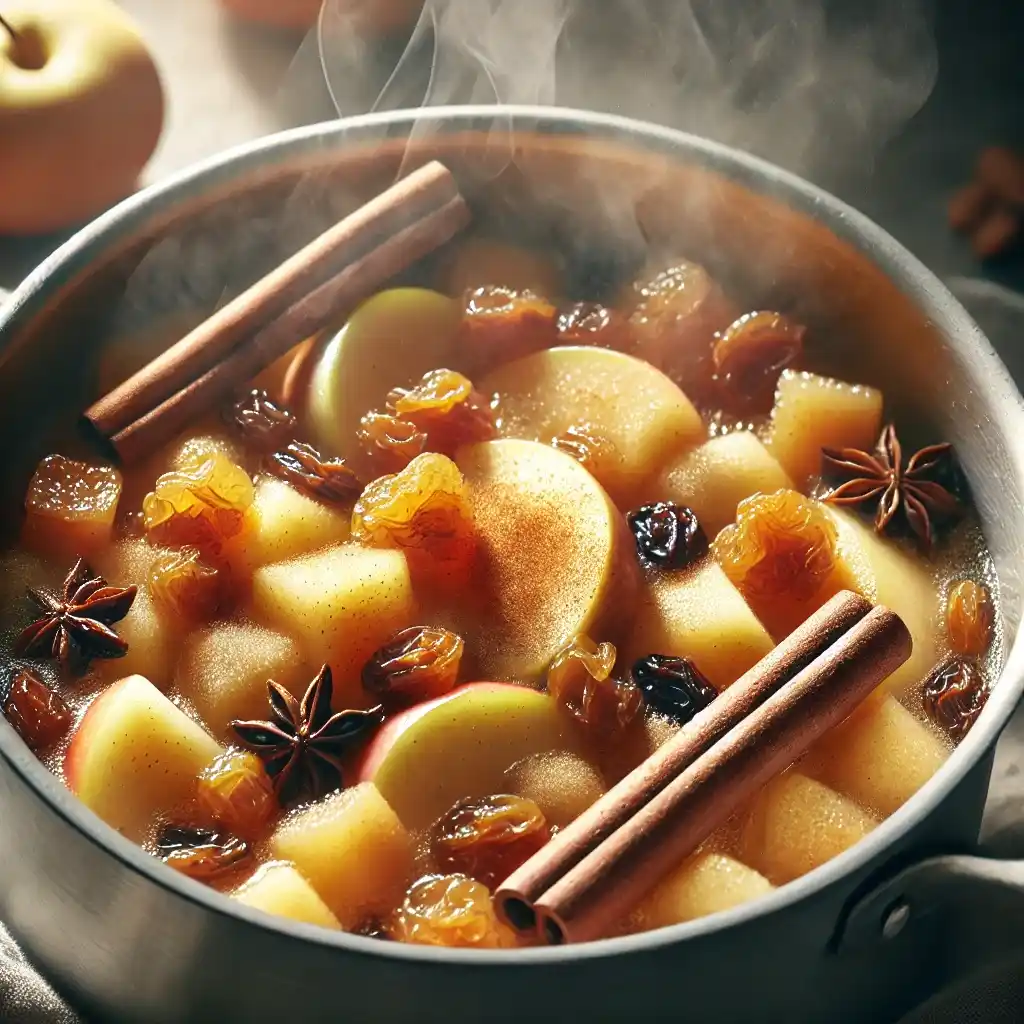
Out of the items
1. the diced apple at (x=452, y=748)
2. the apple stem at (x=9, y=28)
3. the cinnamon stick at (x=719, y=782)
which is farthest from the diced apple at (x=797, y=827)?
the apple stem at (x=9, y=28)

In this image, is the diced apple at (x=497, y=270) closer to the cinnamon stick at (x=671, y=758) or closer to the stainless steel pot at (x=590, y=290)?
the stainless steel pot at (x=590, y=290)

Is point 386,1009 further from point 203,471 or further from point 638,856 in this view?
point 203,471

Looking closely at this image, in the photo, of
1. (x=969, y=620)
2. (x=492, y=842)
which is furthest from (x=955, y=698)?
(x=492, y=842)

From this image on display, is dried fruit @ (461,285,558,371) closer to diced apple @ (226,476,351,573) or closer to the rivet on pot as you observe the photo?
diced apple @ (226,476,351,573)

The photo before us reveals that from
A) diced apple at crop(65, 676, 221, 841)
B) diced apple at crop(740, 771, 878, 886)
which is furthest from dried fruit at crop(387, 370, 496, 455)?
diced apple at crop(740, 771, 878, 886)

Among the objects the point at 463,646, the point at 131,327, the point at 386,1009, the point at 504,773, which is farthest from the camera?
the point at 131,327

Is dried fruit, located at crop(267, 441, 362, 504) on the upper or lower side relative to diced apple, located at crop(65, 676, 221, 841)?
upper

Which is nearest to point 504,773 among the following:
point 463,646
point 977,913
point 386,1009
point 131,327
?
point 463,646
